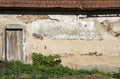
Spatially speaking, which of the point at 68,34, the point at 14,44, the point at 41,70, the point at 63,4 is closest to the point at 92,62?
the point at 68,34

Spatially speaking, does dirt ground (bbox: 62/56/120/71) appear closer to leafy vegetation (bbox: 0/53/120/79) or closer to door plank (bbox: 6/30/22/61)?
leafy vegetation (bbox: 0/53/120/79)

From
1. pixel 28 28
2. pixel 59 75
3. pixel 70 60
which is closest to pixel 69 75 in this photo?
pixel 59 75

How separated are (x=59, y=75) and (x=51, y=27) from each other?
2.96 m

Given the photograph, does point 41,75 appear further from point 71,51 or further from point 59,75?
point 71,51

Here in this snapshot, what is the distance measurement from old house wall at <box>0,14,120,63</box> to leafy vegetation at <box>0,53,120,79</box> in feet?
1.44

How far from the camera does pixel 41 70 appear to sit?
17.9 meters

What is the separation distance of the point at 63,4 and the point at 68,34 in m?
1.44

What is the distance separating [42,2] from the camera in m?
19.2

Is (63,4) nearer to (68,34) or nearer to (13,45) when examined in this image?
(68,34)

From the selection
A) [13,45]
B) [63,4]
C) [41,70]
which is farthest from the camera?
[13,45]

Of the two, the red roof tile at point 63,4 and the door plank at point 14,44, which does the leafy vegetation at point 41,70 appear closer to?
the door plank at point 14,44

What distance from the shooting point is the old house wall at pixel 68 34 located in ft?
62.7

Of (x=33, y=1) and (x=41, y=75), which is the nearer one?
(x=41, y=75)

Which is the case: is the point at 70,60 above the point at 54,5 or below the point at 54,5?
below
